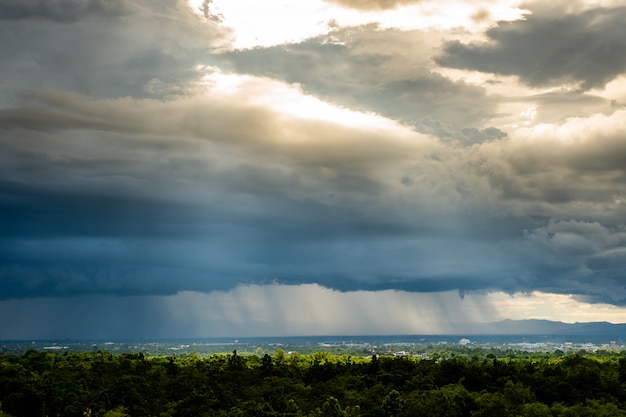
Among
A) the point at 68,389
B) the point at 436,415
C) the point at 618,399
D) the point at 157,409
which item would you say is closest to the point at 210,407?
the point at 157,409

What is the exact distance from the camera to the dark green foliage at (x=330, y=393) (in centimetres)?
10850

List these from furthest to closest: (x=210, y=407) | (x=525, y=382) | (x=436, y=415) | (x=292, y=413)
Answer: (x=525, y=382) < (x=210, y=407) < (x=292, y=413) < (x=436, y=415)

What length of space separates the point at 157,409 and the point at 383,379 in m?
64.7

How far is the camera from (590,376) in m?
136

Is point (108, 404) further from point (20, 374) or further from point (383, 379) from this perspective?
point (383, 379)

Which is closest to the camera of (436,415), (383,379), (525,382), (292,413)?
(436,415)

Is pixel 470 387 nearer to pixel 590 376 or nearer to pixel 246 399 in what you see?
pixel 590 376

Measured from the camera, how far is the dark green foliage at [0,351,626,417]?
10850 centimetres

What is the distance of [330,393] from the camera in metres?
144

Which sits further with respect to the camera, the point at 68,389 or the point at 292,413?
the point at 68,389

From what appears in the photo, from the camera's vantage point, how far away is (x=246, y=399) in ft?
434

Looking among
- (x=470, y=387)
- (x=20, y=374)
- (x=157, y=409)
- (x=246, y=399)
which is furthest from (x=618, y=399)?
(x=20, y=374)

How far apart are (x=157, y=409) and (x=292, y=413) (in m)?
28.6

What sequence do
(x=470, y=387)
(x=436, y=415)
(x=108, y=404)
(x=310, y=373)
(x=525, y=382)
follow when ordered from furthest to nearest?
1. (x=310, y=373)
2. (x=470, y=387)
3. (x=525, y=382)
4. (x=108, y=404)
5. (x=436, y=415)
